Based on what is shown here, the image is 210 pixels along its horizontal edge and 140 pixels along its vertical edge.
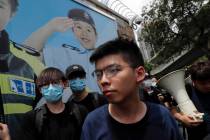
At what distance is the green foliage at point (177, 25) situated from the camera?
2830 centimetres

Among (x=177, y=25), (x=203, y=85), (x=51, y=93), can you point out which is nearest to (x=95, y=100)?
(x=51, y=93)

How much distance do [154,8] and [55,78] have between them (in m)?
26.7

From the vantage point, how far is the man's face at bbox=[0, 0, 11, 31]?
320cm

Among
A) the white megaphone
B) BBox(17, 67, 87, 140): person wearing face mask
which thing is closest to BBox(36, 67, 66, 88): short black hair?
BBox(17, 67, 87, 140): person wearing face mask

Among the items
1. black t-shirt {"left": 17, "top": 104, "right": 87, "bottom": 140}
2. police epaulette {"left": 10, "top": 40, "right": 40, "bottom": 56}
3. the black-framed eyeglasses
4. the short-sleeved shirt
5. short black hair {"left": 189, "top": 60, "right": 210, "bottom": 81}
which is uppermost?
police epaulette {"left": 10, "top": 40, "right": 40, "bottom": 56}

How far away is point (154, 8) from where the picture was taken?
1162 inches

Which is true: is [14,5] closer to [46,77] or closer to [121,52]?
[46,77]

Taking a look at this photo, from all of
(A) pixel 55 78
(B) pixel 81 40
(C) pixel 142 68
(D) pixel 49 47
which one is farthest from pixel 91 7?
(C) pixel 142 68

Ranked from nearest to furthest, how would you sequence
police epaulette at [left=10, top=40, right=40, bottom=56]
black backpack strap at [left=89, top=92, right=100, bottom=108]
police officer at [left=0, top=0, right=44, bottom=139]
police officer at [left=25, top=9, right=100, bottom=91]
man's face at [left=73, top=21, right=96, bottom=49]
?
police officer at [left=0, top=0, right=44, bottom=139] → police epaulette at [left=10, top=40, right=40, bottom=56] → police officer at [left=25, top=9, right=100, bottom=91] → black backpack strap at [left=89, top=92, right=100, bottom=108] → man's face at [left=73, top=21, right=96, bottom=49]

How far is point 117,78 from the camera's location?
2.11m

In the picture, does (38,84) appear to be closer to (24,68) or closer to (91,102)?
(24,68)

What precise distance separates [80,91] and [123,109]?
1928 mm

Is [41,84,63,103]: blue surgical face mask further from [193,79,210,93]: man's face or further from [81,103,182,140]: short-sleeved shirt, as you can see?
[81,103,182,140]: short-sleeved shirt

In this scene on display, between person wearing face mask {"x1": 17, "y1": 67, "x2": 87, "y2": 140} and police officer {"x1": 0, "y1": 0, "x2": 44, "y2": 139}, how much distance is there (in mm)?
84
